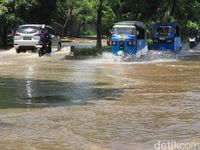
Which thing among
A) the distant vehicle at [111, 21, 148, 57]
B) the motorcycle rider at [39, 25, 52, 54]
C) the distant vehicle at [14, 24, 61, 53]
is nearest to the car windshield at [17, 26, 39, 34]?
the distant vehicle at [14, 24, 61, 53]

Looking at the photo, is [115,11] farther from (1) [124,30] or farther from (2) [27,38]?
(2) [27,38]

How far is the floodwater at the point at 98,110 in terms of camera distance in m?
8.83

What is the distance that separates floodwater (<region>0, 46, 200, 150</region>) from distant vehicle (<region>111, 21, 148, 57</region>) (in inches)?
344

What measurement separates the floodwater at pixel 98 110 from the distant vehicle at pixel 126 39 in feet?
28.7

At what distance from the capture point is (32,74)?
20.0 m

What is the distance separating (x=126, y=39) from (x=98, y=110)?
58.3ft

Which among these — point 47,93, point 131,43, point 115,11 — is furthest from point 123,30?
point 47,93

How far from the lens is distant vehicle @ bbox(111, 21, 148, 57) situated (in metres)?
29.3

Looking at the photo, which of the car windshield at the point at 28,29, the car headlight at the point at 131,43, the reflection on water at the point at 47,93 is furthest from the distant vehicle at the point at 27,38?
the reflection on water at the point at 47,93

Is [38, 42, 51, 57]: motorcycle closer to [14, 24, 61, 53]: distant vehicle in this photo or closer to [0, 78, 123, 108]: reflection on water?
[14, 24, 61, 53]: distant vehicle

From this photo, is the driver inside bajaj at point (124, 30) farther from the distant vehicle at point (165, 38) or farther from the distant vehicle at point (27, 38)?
the distant vehicle at point (165, 38)

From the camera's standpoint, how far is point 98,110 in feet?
38.8

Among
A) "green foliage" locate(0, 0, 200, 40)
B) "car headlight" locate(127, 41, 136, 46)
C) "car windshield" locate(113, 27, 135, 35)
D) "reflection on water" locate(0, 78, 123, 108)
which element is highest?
"green foliage" locate(0, 0, 200, 40)

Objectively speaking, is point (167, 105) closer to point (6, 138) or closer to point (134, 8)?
point (6, 138)
